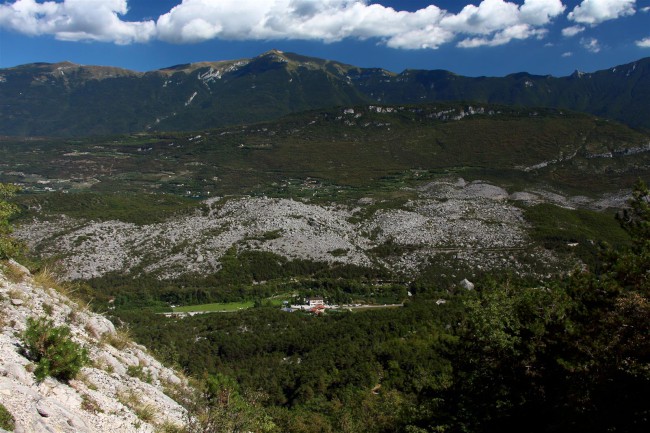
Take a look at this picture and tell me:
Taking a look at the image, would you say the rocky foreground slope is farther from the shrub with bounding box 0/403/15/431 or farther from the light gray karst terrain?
the light gray karst terrain

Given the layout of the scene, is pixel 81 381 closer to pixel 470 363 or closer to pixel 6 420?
pixel 6 420

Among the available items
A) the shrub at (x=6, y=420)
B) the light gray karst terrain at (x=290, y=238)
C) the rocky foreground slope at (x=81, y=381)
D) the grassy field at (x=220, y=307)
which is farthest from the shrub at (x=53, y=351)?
the light gray karst terrain at (x=290, y=238)

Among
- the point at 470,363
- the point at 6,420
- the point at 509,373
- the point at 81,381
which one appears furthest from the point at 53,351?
the point at 470,363

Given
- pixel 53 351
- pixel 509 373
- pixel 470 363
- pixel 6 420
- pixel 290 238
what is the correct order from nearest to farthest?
1. pixel 6 420
2. pixel 53 351
3. pixel 509 373
4. pixel 470 363
5. pixel 290 238

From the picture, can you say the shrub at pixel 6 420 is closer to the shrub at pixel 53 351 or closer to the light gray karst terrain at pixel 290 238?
the shrub at pixel 53 351

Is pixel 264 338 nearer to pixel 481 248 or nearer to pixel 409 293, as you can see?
pixel 409 293

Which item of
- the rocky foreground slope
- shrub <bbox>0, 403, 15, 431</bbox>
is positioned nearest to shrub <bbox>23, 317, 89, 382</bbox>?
the rocky foreground slope
